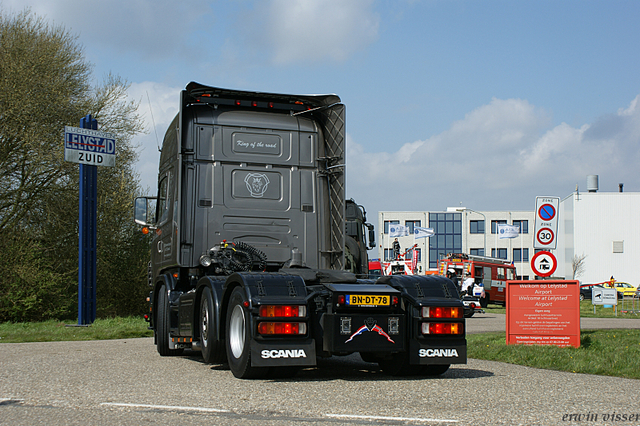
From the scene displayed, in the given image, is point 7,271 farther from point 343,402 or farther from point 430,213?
point 430,213

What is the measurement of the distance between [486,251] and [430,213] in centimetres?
868

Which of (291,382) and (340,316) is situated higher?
(340,316)

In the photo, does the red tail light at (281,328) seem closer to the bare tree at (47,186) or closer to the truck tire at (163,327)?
the truck tire at (163,327)

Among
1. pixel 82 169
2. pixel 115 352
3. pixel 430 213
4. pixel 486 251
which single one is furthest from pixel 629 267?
pixel 115 352

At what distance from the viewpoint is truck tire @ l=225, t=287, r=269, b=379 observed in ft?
23.3

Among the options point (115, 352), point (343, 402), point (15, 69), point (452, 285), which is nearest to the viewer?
point (343, 402)

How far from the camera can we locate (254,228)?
9531mm

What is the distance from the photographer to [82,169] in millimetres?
20484

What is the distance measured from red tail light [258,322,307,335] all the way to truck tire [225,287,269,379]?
173 mm

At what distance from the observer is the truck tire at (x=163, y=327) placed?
10.4 metres

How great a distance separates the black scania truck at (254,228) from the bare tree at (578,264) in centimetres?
7076

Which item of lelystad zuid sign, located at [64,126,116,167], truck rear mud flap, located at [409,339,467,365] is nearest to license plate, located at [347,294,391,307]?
truck rear mud flap, located at [409,339,467,365]

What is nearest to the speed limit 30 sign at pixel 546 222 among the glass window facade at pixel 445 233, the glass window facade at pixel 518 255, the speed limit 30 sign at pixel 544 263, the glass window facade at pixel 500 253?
the speed limit 30 sign at pixel 544 263

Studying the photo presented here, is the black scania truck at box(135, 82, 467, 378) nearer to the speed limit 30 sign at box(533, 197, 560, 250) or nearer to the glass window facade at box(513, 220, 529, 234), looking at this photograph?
the speed limit 30 sign at box(533, 197, 560, 250)
